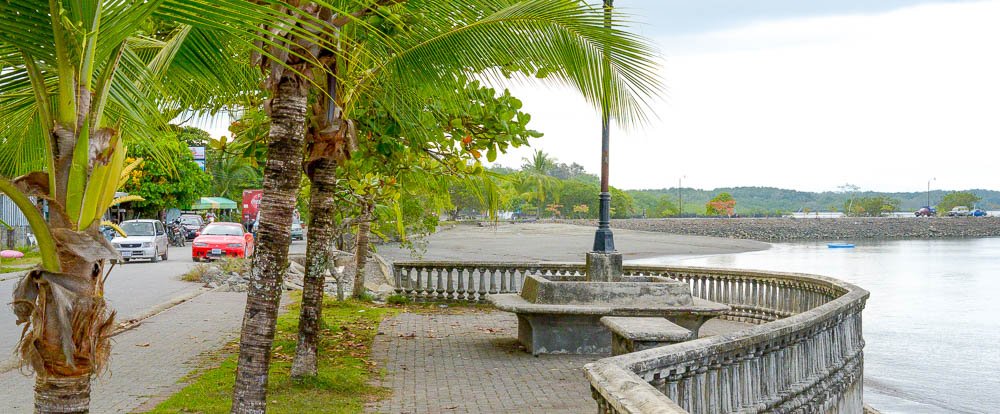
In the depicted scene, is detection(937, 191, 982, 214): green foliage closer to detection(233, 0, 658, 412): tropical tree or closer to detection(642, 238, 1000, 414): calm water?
detection(642, 238, 1000, 414): calm water

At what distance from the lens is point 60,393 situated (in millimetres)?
4223

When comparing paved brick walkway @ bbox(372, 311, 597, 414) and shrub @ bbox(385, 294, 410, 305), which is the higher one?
shrub @ bbox(385, 294, 410, 305)

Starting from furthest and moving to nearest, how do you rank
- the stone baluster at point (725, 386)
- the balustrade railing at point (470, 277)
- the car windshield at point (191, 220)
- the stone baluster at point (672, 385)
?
the car windshield at point (191, 220), the balustrade railing at point (470, 277), the stone baluster at point (725, 386), the stone baluster at point (672, 385)

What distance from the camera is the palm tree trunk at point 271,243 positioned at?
6.32 meters

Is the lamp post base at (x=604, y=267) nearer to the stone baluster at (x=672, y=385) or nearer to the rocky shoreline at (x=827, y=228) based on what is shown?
the stone baluster at (x=672, y=385)

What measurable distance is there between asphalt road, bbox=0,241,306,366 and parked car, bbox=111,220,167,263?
527 millimetres

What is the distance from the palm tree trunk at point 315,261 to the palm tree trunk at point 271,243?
94.1 inches

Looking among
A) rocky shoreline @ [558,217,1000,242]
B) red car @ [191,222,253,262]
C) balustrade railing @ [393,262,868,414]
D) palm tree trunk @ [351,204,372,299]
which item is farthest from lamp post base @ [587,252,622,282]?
rocky shoreline @ [558,217,1000,242]

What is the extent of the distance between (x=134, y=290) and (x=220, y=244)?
32.8ft

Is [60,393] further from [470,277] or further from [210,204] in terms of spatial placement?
[210,204]

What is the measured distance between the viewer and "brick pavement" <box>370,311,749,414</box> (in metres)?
8.29

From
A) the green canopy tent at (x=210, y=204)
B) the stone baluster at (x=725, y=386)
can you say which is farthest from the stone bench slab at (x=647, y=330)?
the green canopy tent at (x=210, y=204)

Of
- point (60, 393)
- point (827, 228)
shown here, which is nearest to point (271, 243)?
point (60, 393)

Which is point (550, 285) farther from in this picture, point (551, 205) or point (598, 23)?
point (551, 205)
